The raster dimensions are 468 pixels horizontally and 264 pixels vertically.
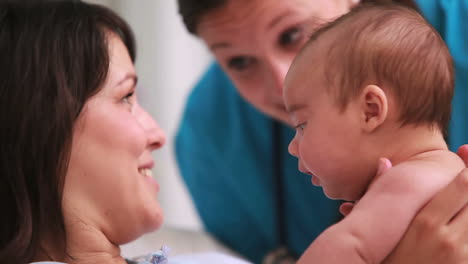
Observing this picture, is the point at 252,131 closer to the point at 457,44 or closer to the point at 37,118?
the point at 457,44

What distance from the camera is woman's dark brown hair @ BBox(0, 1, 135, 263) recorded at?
3.48 feet

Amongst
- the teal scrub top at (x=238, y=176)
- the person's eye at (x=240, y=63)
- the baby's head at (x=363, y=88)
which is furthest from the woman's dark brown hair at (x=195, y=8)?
the teal scrub top at (x=238, y=176)

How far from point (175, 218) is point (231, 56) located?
1.60 m

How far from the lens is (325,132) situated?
0.97m

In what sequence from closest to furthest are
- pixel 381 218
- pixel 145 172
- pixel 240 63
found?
pixel 381 218 < pixel 145 172 < pixel 240 63

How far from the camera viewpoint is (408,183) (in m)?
0.89

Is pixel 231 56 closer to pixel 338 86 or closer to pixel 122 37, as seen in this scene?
pixel 122 37

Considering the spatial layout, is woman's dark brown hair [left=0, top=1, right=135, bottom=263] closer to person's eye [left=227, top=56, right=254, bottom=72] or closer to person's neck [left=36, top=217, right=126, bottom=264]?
person's neck [left=36, top=217, right=126, bottom=264]

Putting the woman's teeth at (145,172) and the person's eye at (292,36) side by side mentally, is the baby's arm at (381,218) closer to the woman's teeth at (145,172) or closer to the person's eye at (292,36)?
the woman's teeth at (145,172)

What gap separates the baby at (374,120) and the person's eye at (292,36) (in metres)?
0.49

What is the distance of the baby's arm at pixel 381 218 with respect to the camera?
88 centimetres

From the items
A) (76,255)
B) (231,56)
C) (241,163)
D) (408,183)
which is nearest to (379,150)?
(408,183)

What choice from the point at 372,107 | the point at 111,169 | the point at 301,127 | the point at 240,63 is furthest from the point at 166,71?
the point at 372,107

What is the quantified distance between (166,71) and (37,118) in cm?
208
